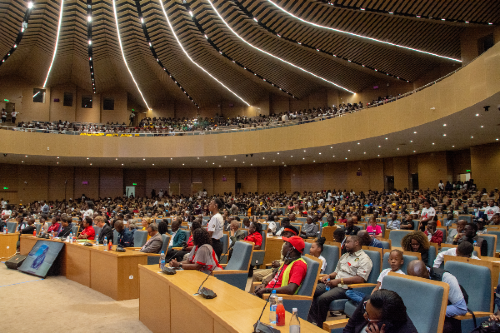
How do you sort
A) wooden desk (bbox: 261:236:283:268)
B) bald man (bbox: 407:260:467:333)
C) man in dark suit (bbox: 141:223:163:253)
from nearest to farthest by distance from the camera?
bald man (bbox: 407:260:467:333) → man in dark suit (bbox: 141:223:163:253) → wooden desk (bbox: 261:236:283:268)

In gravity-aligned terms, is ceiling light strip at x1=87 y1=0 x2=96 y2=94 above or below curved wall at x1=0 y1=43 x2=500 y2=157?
above

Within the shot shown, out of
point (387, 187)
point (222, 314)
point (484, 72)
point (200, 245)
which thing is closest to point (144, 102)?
point (387, 187)

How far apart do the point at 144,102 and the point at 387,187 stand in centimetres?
1893

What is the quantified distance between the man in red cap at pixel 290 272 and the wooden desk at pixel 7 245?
26.5 feet

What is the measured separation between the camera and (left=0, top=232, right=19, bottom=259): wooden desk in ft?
30.5

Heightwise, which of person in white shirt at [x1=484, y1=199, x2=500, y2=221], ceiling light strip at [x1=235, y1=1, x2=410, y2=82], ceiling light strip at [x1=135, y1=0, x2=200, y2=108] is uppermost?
ceiling light strip at [x1=135, y1=0, x2=200, y2=108]

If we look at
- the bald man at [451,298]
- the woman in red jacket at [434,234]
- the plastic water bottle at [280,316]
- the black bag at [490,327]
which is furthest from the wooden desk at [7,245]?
the black bag at [490,327]

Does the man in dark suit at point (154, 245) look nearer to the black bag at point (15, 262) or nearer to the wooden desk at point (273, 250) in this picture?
the wooden desk at point (273, 250)

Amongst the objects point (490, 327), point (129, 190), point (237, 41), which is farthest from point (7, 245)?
point (129, 190)

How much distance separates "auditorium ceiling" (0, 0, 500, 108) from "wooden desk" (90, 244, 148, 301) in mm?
11713

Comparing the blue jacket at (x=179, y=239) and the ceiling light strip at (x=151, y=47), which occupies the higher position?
the ceiling light strip at (x=151, y=47)

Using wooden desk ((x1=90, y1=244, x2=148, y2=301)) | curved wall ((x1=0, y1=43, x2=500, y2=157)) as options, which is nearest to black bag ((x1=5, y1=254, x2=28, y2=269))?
wooden desk ((x1=90, y1=244, x2=148, y2=301))

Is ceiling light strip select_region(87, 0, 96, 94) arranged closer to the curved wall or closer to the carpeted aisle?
the curved wall

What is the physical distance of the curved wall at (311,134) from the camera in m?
10.1
